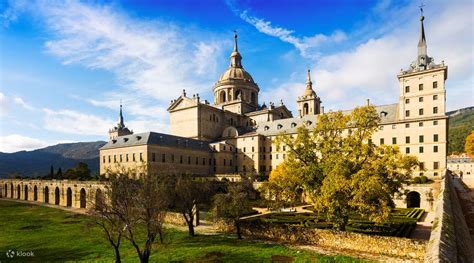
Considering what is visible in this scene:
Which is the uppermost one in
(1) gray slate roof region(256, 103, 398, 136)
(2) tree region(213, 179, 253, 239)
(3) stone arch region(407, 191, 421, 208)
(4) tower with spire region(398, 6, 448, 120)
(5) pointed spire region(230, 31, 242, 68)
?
(5) pointed spire region(230, 31, 242, 68)

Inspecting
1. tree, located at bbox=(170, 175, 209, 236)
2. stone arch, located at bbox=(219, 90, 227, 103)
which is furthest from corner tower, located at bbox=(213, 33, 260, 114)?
tree, located at bbox=(170, 175, 209, 236)

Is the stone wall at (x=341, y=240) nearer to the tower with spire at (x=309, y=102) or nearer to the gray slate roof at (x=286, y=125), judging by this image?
the gray slate roof at (x=286, y=125)

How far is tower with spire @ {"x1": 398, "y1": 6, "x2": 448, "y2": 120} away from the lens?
158ft

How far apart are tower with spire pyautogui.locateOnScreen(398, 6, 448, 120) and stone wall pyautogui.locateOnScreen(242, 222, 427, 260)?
38795 mm

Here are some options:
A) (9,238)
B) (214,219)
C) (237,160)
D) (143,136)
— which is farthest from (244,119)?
(9,238)

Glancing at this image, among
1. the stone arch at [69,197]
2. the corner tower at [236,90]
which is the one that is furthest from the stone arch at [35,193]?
the corner tower at [236,90]

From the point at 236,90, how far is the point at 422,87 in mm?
47185

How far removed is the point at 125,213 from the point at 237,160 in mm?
51854

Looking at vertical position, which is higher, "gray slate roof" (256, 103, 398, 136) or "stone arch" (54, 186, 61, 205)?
"gray slate roof" (256, 103, 398, 136)

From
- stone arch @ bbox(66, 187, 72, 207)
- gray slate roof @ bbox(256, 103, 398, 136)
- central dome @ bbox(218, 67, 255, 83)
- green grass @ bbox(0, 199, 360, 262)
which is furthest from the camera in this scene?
central dome @ bbox(218, 67, 255, 83)

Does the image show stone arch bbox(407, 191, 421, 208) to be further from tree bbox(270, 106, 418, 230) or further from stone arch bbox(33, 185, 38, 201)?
stone arch bbox(33, 185, 38, 201)

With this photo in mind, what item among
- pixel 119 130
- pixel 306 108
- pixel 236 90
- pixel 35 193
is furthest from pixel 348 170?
pixel 119 130

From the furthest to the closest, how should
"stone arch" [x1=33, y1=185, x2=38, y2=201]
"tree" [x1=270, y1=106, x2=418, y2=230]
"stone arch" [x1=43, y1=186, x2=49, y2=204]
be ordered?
"stone arch" [x1=33, y1=185, x2=38, y2=201], "stone arch" [x1=43, y1=186, x2=49, y2=204], "tree" [x1=270, y1=106, x2=418, y2=230]

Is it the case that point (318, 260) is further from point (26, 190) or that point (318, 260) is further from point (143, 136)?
point (26, 190)
